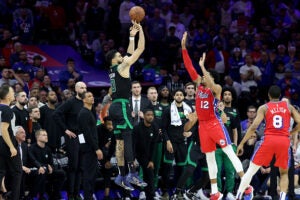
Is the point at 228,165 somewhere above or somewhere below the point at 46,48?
below

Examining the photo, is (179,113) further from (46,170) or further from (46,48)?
(46,48)

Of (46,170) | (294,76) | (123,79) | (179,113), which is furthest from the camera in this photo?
(294,76)

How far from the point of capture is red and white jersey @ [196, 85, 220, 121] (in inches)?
611

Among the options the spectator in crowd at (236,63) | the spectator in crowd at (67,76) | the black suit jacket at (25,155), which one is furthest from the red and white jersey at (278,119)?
the spectator in crowd at (236,63)

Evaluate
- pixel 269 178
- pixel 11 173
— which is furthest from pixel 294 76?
pixel 11 173

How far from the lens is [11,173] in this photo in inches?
610

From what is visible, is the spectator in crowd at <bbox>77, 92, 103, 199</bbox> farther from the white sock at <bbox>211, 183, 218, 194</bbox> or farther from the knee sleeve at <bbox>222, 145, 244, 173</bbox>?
the knee sleeve at <bbox>222, 145, 244, 173</bbox>

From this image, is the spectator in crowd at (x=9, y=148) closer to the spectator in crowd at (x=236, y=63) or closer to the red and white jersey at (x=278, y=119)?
the red and white jersey at (x=278, y=119)

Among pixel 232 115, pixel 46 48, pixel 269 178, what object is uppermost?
pixel 46 48

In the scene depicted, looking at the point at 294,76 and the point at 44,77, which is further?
the point at 294,76

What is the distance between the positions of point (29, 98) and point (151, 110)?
2729 mm

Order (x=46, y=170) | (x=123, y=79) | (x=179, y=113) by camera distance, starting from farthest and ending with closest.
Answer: (x=179, y=113)
(x=46, y=170)
(x=123, y=79)

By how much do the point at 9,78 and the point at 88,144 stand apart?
3.60 m

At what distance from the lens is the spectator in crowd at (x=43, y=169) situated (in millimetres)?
17156
